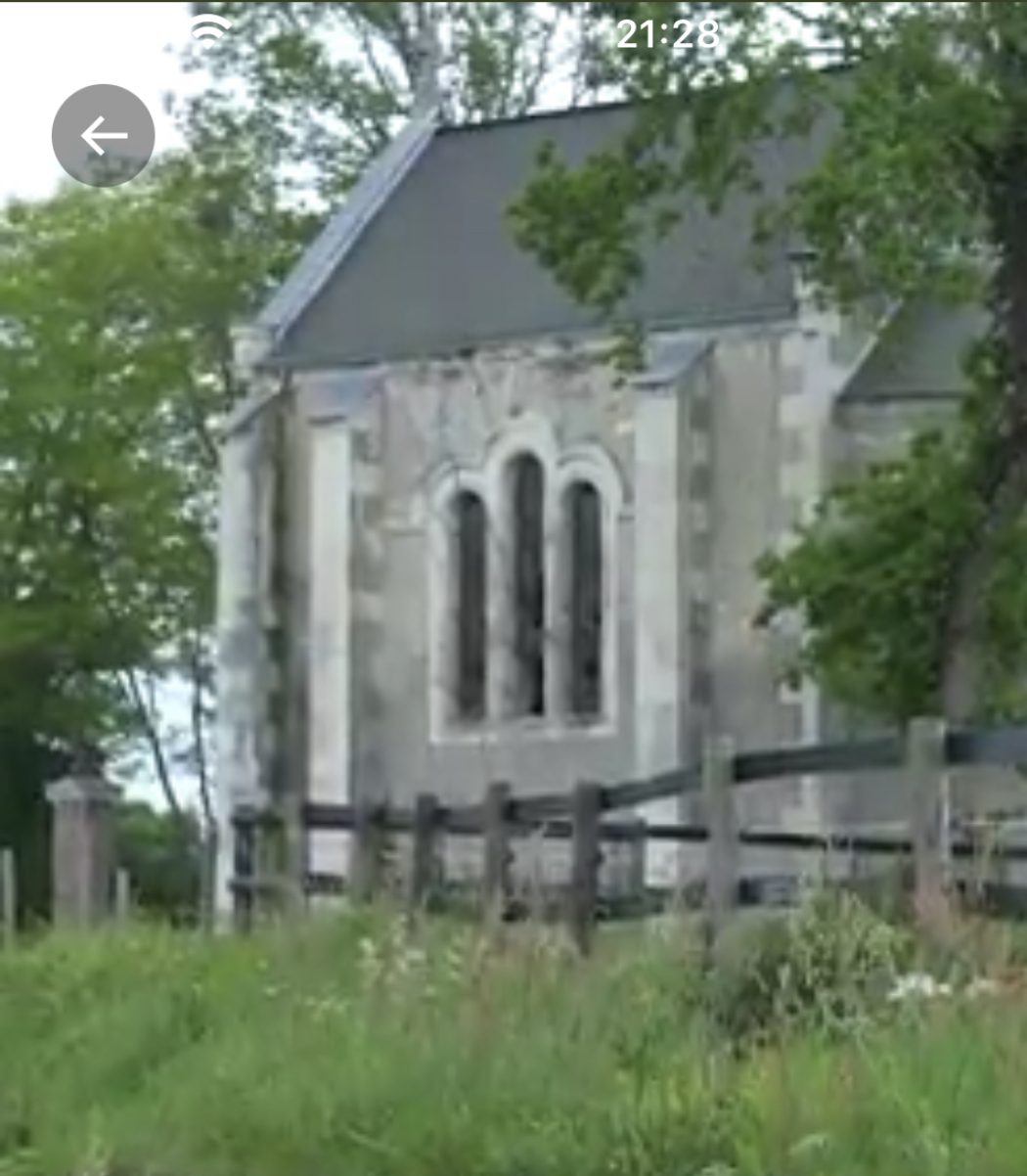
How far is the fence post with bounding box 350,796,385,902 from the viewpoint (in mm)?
19391

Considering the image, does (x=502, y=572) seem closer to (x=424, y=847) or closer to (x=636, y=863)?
(x=636, y=863)

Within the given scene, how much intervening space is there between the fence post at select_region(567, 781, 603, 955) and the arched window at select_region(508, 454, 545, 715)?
26767mm

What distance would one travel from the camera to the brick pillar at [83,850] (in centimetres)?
2380

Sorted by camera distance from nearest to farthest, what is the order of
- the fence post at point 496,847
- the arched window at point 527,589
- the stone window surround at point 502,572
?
the fence post at point 496,847
the stone window surround at point 502,572
the arched window at point 527,589

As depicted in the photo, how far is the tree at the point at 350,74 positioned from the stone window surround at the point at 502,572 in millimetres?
9610

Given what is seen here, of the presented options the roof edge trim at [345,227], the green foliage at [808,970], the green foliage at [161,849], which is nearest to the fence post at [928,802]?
the green foliage at [808,970]

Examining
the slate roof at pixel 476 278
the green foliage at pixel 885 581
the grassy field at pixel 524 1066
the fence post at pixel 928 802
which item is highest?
the slate roof at pixel 476 278

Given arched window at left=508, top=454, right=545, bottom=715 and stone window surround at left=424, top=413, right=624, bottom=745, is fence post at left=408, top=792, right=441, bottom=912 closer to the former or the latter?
stone window surround at left=424, top=413, right=624, bottom=745

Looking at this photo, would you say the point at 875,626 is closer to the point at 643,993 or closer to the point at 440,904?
the point at 440,904

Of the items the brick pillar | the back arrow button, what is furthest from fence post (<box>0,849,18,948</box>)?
the back arrow button

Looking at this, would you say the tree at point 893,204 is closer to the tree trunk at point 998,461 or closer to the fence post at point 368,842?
the tree trunk at point 998,461

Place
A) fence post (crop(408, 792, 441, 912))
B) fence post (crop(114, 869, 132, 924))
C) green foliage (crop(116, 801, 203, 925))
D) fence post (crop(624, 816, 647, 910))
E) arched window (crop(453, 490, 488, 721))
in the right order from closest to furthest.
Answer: fence post (crop(624, 816, 647, 910)) → fence post (crop(408, 792, 441, 912)) → fence post (crop(114, 869, 132, 924)) → green foliage (crop(116, 801, 203, 925)) → arched window (crop(453, 490, 488, 721))

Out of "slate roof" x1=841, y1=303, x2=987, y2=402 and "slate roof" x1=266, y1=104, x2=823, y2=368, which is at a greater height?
"slate roof" x1=266, y1=104, x2=823, y2=368

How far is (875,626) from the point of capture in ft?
100
